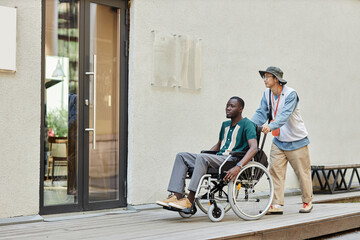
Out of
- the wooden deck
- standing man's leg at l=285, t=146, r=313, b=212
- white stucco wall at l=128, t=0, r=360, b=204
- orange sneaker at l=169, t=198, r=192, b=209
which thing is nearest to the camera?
the wooden deck

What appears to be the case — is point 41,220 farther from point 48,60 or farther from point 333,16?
point 333,16

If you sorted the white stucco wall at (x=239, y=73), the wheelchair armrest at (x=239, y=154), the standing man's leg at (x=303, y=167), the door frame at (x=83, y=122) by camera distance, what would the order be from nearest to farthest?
the wheelchair armrest at (x=239, y=154) → the door frame at (x=83, y=122) → the standing man's leg at (x=303, y=167) → the white stucco wall at (x=239, y=73)

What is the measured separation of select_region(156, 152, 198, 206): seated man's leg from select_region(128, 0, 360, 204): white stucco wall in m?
1.14

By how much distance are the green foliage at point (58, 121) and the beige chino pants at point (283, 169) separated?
2.08m

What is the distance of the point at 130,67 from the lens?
5.58 m

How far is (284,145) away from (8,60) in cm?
272

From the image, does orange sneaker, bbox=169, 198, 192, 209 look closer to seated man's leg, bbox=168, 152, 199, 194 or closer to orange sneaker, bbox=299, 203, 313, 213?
seated man's leg, bbox=168, 152, 199, 194

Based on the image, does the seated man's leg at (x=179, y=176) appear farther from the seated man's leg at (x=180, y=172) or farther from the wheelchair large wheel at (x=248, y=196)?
the wheelchair large wheel at (x=248, y=196)

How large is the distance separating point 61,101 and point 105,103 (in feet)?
1.64

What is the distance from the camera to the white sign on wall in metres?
4.61

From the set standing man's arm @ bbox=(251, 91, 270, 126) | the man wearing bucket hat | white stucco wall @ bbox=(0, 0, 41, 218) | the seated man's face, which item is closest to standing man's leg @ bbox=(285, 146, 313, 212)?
the man wearing bucket hat

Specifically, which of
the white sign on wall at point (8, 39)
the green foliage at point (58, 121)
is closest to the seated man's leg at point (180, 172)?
the green foliage at point (58, 121)

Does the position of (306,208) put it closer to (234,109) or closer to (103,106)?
(234,109)

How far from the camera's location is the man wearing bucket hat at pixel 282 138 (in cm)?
503
